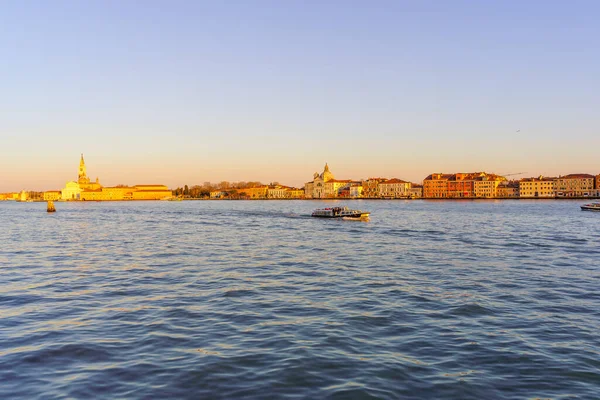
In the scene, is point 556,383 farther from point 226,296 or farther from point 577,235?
point 577,235

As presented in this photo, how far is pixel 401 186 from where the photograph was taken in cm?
19425

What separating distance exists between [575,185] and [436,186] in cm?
4546

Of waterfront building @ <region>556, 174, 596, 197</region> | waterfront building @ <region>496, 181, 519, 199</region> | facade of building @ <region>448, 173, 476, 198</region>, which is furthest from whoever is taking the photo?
facade of building @ <region>448, 173, 476, 198</region>

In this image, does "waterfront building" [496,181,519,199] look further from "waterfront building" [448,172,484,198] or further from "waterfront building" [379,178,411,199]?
"waterfront building" [379,178,411,199]

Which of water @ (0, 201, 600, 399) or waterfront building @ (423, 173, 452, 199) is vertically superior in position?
waterfront building @ (423, 173, 452, 199)

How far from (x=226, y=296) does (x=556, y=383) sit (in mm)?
8412

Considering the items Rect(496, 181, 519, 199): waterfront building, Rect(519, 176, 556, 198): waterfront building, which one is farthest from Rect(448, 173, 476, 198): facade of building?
Rect(519, 176, 556, 198): waterfront building

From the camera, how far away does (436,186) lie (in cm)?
17912

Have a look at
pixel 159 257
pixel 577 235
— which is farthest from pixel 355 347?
pixel 577 235

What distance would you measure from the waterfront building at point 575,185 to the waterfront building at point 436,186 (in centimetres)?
3708

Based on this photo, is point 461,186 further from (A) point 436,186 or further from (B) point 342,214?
(B) point 342,214

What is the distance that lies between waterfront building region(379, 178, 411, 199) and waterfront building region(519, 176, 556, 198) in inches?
1684

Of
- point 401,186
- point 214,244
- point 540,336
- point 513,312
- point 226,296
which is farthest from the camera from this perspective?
point 401,186

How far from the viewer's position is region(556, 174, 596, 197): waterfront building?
156675 mm
